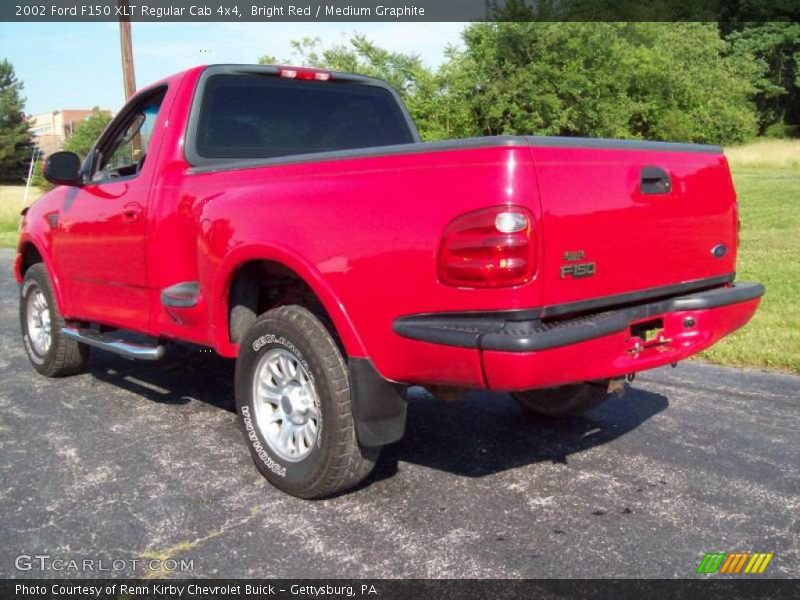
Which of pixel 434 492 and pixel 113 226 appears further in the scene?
pixel 113 226

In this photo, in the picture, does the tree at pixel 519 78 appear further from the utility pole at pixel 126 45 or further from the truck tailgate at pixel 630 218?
the truck tailgate at pixel 630 218

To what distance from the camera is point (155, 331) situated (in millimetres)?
4512

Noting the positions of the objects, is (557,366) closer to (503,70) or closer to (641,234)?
(641,234)

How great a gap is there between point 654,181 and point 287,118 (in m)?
2.36

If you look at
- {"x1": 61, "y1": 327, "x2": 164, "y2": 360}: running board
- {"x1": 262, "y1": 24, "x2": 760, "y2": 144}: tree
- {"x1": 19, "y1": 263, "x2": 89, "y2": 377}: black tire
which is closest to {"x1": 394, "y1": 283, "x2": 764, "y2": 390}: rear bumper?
{"x1": 61, "y1": 327, "x2": 164, "y2": 360}: running board

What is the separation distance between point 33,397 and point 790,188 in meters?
24.7

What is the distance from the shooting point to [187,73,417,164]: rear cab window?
455cm

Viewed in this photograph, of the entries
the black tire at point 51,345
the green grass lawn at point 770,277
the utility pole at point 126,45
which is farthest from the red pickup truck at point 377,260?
the utility pole at point 126,45

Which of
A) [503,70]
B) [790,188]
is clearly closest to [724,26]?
[503,70]

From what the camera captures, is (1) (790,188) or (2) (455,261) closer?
(2) (455,261)

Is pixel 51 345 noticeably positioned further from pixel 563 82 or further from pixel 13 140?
pixel 13 140

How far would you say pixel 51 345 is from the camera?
18.9 ft

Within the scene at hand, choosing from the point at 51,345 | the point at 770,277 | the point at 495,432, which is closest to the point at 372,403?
the point at 495,432

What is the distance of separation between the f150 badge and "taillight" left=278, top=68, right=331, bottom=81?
2569 millimetres
